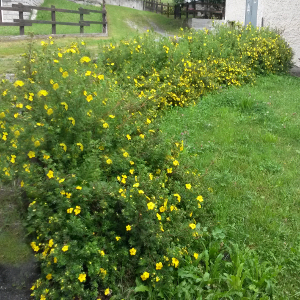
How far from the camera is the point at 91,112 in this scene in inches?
118

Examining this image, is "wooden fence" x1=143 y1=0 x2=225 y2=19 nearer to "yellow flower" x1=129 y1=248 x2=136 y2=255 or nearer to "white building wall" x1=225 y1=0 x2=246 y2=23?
"white building wall" x1=225 y1=0 x2=246 y2=23

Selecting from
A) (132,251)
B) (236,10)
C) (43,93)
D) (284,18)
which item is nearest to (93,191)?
(132,251)

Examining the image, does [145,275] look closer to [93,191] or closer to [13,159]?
[93,191]

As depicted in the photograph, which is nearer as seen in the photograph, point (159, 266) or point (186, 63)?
point (159, 266)

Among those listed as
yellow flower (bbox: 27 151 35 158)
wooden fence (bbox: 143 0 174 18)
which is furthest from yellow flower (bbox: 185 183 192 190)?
wooden fence (bbox: 143 0 174 18)

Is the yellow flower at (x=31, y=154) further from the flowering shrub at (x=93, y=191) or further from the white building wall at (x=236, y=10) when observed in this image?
the white building wall at (x=236, y=10)

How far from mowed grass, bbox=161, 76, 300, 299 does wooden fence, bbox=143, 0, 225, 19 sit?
20193 mm

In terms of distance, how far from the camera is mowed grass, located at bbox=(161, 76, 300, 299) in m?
3.06

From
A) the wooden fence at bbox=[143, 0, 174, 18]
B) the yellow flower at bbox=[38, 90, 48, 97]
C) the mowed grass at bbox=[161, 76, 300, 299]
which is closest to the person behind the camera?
the yellow flower at bbox=[38, 90, 48, 97]

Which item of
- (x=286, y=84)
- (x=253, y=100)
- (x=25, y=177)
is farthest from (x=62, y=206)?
(x=286, y=84)

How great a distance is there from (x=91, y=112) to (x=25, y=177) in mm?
885

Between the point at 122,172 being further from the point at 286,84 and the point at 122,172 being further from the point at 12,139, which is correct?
the point at 286,84

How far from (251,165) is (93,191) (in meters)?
2.57

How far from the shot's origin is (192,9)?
28.2 m
